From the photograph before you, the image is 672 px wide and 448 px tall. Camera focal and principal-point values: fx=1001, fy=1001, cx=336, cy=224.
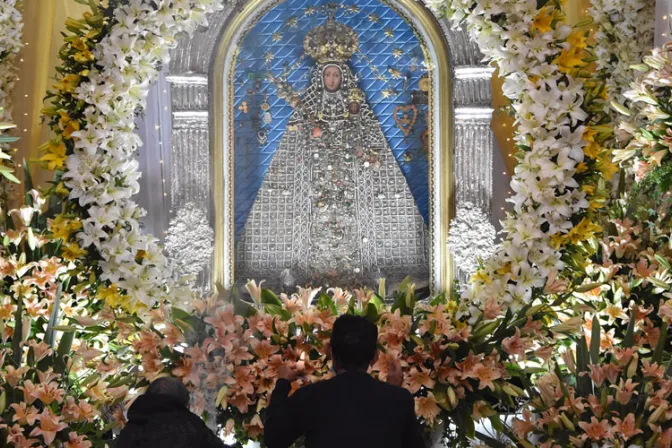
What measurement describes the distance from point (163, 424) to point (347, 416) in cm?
52

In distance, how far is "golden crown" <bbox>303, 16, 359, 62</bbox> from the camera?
5.97 metres

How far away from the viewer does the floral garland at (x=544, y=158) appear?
4176 millimetres

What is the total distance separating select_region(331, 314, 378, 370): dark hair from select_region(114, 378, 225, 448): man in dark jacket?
44cm

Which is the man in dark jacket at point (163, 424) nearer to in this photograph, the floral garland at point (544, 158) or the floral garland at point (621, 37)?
the floral garland at point (544, 158)

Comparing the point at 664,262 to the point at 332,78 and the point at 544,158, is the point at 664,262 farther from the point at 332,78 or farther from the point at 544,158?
the point at 332,78

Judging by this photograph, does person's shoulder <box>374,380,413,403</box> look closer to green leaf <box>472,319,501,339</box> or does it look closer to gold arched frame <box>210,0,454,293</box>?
green leaf <box>472,319,501,339</box>

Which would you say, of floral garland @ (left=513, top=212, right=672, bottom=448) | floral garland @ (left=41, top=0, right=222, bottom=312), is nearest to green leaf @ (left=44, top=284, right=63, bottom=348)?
floral garland @ (left=41, top=0, right=222, bottom=312)

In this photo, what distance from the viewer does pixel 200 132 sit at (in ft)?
19.2

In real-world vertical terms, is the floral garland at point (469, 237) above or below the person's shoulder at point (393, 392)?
above

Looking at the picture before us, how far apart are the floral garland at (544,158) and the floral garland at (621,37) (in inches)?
36.6

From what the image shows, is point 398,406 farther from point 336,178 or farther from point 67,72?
point 336,178

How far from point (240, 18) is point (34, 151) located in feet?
4.66

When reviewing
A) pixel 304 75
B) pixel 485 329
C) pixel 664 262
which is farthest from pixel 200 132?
pixel 664 262

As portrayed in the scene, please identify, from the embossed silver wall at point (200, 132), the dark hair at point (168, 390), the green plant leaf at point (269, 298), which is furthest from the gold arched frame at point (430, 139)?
the dark hair at point (168, 390)
